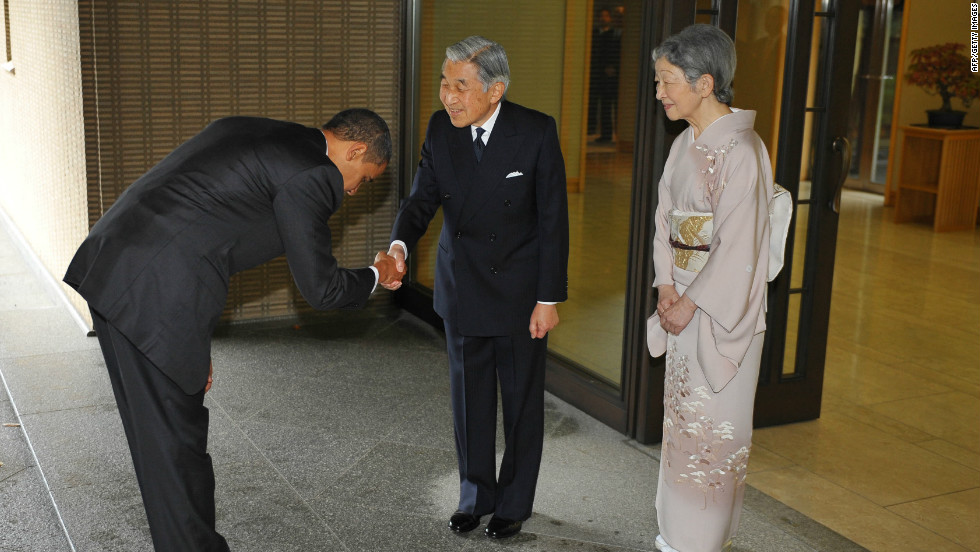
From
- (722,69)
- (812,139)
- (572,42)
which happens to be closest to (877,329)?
(812,139)

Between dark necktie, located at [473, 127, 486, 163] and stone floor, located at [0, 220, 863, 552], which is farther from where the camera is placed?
stone floor, located at [0, 220, 863, 552]

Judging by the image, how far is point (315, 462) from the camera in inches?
152

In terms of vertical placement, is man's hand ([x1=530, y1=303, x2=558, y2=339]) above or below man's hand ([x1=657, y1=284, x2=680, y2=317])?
below

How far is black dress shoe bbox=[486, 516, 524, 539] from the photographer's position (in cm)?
326

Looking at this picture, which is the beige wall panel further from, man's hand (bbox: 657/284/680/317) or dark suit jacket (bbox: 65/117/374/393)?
man's hand (bbox: 657/284/680/317)

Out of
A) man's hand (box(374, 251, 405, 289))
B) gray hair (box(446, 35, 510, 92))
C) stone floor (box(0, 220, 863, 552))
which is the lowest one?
stone floor (box(0, 220, 863, 552))

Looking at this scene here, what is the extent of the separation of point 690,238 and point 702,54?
0.51 metres

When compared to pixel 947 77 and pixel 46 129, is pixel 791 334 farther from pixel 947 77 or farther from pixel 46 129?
pixel 947 77

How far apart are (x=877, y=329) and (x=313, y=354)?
334 cm

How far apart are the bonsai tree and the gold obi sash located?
7.56 meters

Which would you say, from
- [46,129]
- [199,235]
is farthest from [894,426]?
[46,129]

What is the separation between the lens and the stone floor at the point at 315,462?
329cm

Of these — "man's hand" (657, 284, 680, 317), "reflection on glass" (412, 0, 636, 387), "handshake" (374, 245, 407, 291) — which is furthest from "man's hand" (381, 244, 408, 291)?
"reflection on glass" (412, 0, 636, 387)

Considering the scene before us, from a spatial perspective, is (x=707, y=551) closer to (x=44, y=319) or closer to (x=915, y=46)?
(x=44, y=319)
